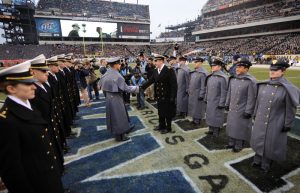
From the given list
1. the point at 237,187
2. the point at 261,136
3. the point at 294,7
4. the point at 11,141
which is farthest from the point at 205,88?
the point at 294,7

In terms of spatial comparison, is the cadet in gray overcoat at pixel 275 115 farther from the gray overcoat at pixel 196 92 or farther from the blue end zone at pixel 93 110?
the blue end zone at pixel 93 110

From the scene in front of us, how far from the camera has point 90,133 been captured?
291 inches

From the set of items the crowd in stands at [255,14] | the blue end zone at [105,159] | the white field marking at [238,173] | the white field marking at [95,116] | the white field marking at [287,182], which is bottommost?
the white field marking at [95,116]

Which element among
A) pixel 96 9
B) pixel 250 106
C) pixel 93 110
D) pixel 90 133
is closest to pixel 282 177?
pixel 250 106

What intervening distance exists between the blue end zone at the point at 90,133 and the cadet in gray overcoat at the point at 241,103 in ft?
10.7

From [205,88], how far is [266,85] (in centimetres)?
266

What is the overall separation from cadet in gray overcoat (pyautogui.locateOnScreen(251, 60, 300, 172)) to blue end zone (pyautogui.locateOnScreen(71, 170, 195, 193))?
179 centimetres

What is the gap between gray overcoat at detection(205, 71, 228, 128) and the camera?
6.17m

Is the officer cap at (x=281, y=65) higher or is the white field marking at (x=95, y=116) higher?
the officer cap at (x=281, y=65)

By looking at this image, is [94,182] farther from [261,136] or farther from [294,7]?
[294,7]

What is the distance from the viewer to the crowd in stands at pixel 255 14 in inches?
1959

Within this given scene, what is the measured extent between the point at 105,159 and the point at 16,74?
11.7ft

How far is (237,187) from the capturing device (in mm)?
4008

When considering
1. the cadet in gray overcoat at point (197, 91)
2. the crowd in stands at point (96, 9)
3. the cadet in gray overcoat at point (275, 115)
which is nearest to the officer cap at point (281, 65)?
the cadet in gray overcoat at point (275, 115)
